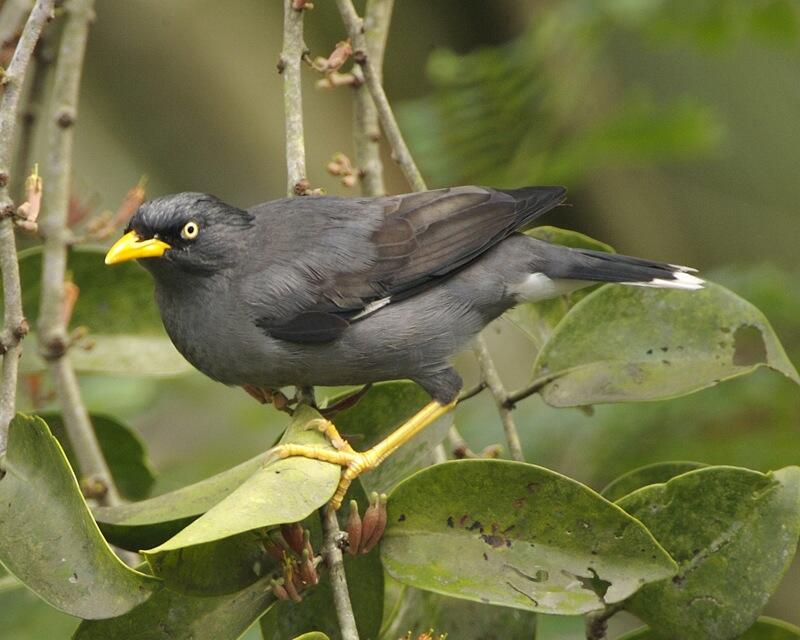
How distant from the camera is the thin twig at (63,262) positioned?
11.9ft

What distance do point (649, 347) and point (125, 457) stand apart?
5.66ft

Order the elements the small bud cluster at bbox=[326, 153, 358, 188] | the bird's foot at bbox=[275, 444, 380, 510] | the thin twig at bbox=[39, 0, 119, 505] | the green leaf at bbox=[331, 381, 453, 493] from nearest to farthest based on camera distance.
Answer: the bird's foot at bbox=[275, 444, 380, 510] → the green leaf at bbox=[331, 381, 453, 493] → the thin twig at bbox=[39, 0, 119, 505] → the small bud cluster at bbox=[326, 153, 358, 188]

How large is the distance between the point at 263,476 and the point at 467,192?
189cm

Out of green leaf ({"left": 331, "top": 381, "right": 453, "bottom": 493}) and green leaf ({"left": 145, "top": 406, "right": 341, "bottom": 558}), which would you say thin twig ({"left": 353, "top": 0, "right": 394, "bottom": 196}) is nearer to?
green leaf ({"left": 331, "top": 381, "right": 453, "bottom": 493})

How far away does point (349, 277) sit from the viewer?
13.2ft

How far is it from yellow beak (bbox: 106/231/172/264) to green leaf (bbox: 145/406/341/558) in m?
1.07

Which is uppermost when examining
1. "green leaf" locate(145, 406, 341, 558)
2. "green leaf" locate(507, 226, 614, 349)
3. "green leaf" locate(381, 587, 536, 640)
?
"green leaf" locate(145, 406, 341, 558)

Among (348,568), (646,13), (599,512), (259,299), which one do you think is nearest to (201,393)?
(259,299)

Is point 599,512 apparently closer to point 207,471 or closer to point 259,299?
point 259,299

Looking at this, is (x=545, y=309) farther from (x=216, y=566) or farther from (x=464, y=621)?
(x=216, y=566)

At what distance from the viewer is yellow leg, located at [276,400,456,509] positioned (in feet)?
9.63

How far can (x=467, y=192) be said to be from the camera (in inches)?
169

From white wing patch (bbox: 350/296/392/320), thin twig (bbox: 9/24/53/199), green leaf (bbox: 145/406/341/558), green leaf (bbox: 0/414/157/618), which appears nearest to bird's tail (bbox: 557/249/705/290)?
white wing patch (bbox: 350/296/392/320)

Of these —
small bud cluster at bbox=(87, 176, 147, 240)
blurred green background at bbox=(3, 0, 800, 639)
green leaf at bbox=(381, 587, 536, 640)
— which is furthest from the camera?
blurred green background at bbox=(3, 0, 800, 639)
